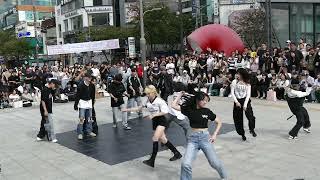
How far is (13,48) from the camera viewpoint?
6912 centimetres

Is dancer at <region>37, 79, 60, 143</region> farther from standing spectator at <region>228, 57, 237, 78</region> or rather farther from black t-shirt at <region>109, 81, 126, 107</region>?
standing spectator at <region>228, 57, 237, 78</region>

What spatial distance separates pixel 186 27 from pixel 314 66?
40.5 metres

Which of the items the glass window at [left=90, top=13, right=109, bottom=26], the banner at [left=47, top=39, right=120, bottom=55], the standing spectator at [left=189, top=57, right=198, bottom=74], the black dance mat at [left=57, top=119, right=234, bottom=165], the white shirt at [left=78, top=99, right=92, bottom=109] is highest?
the glass window at [left=90, top=13, right=109, bottom=26]

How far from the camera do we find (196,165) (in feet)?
28.2

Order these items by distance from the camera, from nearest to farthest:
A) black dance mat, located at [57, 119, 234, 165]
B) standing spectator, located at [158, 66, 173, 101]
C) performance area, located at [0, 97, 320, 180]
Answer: performance area, located at [0, 97, 320, 180], black dance mat, located at [57, 119, 234, 165], standing spectator, located at [158, 66, 173, 101]

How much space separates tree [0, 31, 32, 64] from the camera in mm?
68762

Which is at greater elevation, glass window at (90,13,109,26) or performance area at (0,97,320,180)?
glass window at (90,13,109,26)

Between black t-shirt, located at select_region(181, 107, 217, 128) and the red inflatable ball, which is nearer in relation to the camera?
black t-shirt, located at select_region(181, 107, 217, 128)

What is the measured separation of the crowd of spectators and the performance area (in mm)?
2253

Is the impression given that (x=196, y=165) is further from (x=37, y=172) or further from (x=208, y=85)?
(x=208, y=85)

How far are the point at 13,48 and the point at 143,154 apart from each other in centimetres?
6377

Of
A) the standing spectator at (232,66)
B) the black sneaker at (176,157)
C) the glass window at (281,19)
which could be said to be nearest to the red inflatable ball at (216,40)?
the standing spectator at (232,66)

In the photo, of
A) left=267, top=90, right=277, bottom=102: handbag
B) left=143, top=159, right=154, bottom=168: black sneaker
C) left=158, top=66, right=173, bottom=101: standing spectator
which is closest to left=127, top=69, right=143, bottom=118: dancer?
left=158, top=66, right=173, bottom=101: standing spectator

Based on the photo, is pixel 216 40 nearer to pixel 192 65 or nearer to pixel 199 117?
pixel 192 65
